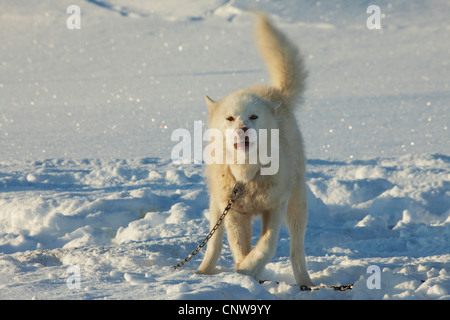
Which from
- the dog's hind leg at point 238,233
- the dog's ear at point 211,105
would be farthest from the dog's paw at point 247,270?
the dog's ear at point 211,105

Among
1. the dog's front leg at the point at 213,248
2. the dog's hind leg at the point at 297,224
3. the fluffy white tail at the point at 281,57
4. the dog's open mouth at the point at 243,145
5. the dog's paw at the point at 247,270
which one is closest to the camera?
the dog's open mouth at the point at 243,145

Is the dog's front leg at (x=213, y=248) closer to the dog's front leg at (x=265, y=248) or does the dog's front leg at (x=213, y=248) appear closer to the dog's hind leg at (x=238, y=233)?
the dog's hind leg at (x=238, y=233)

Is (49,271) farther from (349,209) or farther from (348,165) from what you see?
(348,165)

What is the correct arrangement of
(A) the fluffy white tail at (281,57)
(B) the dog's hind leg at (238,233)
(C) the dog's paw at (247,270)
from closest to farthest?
(C) the dog's paw at (247,270), (B) the dog's hind leg at (238,233), (A) the fluffy white tail at (281,57)

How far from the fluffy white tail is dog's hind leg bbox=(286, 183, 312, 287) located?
0.89 metres

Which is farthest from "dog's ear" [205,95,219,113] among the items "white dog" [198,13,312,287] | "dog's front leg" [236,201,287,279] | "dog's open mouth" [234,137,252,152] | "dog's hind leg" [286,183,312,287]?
"dog's hind leg" [286,183,312,287]

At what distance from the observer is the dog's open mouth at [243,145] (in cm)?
370

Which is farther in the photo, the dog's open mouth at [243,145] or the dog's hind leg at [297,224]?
the dog's hind leg at [297,224]

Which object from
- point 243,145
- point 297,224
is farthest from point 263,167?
point 297,224

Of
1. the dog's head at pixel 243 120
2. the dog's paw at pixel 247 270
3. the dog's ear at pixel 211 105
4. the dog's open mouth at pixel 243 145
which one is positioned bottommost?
the dog's paw at pixel 247 270

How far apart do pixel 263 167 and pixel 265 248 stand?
25.3 inches

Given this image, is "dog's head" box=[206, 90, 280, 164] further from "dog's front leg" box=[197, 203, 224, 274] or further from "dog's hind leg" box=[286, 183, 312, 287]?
"dog's hind leg" box=[286, 183, 312, 287]

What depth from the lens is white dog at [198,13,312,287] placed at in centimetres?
391

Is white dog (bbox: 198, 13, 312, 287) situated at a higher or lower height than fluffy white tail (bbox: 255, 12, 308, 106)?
lower
